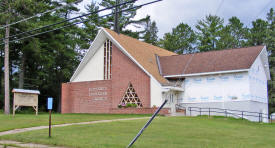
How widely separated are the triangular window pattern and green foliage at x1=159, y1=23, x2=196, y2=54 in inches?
1105

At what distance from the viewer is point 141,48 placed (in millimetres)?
34062

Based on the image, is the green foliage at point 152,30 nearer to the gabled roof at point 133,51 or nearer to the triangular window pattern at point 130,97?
the gabled roof at point 133,51

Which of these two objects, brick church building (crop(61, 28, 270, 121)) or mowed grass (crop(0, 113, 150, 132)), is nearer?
mowed grass (crop(0, 113, 150, 132))

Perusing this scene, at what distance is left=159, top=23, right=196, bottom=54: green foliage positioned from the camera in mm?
57591

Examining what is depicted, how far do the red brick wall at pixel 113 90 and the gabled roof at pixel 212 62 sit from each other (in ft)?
10.8

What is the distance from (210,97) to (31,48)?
21693 millimetres

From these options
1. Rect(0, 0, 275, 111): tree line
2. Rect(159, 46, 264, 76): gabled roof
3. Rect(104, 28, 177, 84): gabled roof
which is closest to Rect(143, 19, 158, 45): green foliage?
Rect(0, 0, 275, 111): tree line

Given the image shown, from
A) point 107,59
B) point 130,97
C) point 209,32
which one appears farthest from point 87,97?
point 209,32

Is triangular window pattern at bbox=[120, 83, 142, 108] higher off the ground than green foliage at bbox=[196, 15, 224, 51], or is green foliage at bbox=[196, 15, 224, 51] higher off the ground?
green foliage at bbox=[196, 15, 224, 51]

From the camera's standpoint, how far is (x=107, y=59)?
32500 millimetres

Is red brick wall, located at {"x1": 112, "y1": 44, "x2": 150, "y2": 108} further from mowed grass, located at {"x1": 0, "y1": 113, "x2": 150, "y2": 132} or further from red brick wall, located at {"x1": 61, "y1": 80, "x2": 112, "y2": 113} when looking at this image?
mowed grass, located at {"x1": 0, "y1": 113, "x2": 150, "y2": 132}

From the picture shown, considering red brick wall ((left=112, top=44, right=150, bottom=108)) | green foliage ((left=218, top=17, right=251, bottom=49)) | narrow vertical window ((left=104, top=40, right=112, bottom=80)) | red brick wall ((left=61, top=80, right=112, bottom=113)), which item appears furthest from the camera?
green foliage ((left=218, top=17, right=251, bottom=49))

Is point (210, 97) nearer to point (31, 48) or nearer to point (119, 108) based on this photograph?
point (119, 108)

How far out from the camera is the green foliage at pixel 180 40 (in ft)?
189
